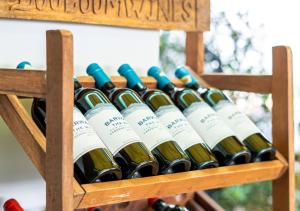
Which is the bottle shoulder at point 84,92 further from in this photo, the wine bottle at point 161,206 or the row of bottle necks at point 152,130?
the wine bottle at point 161,206

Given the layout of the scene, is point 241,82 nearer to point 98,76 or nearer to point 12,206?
point 98,76

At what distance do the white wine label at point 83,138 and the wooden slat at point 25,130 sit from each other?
6 cm

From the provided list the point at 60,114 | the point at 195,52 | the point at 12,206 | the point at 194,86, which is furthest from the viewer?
the point at 195,52

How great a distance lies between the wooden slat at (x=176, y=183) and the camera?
1.04m

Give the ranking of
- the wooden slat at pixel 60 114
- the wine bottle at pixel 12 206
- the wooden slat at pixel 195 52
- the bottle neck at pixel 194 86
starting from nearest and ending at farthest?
the wooden slat at pixel 60 114 < the wine bottle at pixel 12 206 < the bottle neck at pixel 194 86 < the wooden slat at pixel 195 52

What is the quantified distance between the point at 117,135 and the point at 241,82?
530mm

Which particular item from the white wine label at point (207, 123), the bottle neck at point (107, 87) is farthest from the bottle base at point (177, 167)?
the bottle neck at point (107, 87)

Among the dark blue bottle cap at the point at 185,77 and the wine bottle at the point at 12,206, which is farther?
the dark blue bottle cap at the point at 185,77

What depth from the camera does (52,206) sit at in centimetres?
99

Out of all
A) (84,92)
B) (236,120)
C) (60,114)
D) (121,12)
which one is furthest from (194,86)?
(60,114)

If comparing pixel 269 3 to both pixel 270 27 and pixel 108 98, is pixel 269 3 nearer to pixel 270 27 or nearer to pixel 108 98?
pixel 270 27

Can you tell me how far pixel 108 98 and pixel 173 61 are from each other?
1.42m

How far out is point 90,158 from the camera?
1067mm

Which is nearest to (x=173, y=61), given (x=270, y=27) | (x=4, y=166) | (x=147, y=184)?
(x=270, y=27)
